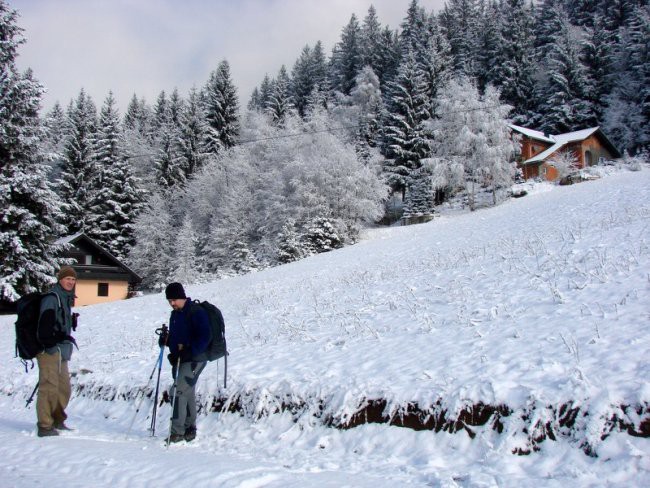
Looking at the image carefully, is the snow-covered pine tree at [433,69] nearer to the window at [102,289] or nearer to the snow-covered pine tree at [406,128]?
the snow-covered pine tree at [406,128]

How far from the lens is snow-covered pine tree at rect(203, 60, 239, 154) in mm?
60828

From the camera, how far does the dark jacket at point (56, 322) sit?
6598mm

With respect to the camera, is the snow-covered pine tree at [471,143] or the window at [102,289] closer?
the window at [102,289]

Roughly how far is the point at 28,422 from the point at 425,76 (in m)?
54.5

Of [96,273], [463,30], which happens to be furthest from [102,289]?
[463,30]

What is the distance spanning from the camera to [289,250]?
39.1m

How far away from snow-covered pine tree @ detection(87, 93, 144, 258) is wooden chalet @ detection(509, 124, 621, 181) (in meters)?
38.9

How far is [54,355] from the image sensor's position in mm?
6797

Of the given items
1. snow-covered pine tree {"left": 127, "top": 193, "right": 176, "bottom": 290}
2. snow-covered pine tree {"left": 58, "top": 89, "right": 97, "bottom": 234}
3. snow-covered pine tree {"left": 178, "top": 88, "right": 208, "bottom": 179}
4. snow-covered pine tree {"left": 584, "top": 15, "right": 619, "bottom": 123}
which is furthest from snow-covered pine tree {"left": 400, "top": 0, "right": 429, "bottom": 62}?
snow-covered pine tree {"left": 58, "top": 89, "right": 97, "bottom": 234}

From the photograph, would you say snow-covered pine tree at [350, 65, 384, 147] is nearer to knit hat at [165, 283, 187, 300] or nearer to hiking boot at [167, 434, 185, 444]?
knit hat at [165, 283, 187, 300]

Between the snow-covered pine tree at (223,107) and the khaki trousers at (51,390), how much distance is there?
180ft

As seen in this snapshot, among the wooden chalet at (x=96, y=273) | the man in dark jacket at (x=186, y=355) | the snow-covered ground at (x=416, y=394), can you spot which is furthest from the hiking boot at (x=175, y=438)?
the wooden chalet at (x=96, y=273)

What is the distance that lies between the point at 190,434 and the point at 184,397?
0.56 meters

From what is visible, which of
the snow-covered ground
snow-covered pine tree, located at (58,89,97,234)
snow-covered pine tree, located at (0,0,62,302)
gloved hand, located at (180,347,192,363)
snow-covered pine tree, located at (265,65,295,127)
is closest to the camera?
the snow-covered ground
